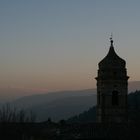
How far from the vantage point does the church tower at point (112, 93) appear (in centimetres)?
6197

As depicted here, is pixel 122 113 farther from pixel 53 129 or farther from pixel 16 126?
pixel 16 126

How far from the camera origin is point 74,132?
206ft

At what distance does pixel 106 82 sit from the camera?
6294 centimetres

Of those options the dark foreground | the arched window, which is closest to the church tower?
the arched window

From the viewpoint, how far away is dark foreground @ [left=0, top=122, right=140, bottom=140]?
61.1m

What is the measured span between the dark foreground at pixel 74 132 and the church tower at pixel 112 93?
0.91 meters

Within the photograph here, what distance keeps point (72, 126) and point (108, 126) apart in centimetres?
532

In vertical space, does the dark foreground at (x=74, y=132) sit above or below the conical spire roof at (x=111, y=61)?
below

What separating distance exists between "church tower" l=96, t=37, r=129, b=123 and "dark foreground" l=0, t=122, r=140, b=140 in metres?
0.91

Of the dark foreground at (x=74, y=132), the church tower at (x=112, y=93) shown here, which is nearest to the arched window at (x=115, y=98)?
the church tower at (x=112, y=93)

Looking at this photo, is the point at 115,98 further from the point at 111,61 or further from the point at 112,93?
the point at 111,61

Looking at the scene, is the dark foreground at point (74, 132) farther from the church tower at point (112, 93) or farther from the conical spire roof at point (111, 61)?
the conical spire roof at point (111, 61)

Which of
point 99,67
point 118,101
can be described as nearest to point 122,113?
point 118,101

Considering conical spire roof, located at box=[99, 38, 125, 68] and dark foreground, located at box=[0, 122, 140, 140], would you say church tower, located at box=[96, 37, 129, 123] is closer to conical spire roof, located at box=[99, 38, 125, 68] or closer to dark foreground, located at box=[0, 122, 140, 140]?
conical spire roof, located at box=[99, 38, 125, 68]
